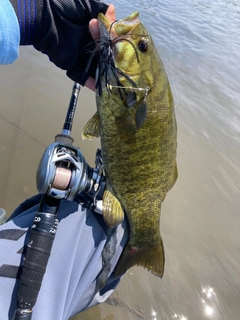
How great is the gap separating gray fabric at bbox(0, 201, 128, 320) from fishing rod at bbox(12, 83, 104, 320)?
78 millimetres

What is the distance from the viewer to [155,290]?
2.59m

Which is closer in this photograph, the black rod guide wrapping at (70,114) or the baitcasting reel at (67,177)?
the baitcasting reel at (67,177)

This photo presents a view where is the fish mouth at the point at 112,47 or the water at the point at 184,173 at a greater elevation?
the fish mouth at the point at 112,47

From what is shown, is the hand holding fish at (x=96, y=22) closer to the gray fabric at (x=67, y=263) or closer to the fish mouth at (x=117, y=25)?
the fish mouth at (x=117, y=25)

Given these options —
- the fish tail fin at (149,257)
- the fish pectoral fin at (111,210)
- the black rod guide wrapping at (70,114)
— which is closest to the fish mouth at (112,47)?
the fish pectoral fin at (111,210)

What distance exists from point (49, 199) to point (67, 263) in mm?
351

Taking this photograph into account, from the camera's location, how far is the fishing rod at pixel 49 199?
1.30 m

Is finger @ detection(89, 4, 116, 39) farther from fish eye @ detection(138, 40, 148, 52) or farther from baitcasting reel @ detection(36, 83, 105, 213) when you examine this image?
baitcasting reel @ detection(36, 83, 105, 213)

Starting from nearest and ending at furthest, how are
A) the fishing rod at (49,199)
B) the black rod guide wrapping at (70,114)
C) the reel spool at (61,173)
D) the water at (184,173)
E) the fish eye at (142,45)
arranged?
the fishing rod at (49,199), the reel spool at (61,173), the fish eye at (142,45), the black rod guide wrapping at (70,114), the water at (184,173)

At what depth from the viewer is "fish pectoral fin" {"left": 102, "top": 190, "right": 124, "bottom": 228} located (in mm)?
1626

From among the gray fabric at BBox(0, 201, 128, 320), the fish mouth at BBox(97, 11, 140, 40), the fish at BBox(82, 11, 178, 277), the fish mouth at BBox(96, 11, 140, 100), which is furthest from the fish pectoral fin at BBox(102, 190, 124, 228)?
the fish mouth at BBox(97, 11, 140, 40)

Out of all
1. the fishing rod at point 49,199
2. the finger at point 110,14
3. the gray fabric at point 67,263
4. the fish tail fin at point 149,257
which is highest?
the finger at point 110,14

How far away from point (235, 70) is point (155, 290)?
17.9 feet

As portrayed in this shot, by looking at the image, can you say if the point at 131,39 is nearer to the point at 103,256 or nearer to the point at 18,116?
the point at 103,256
